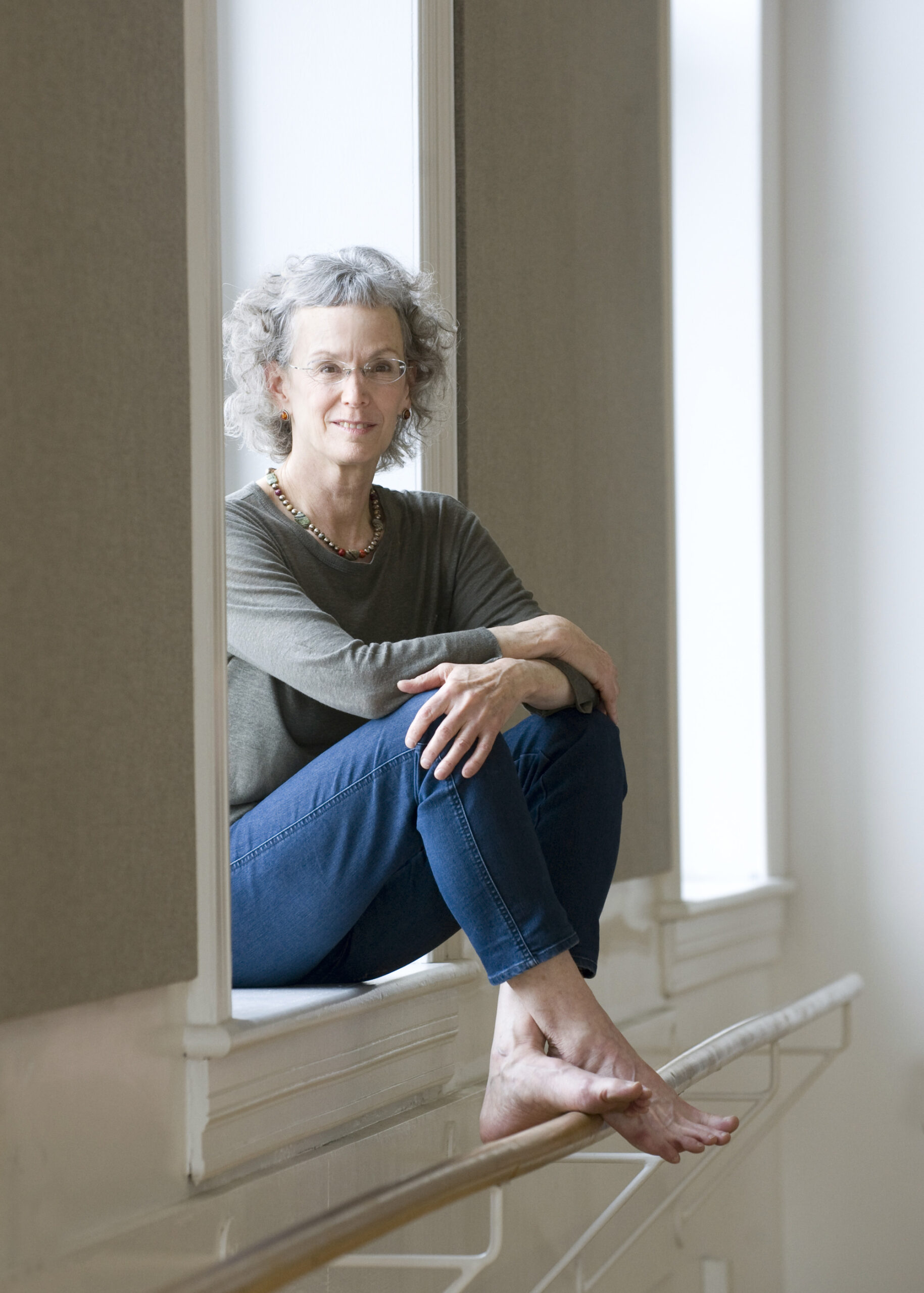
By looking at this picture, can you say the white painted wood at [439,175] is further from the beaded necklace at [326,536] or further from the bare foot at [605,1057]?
the bare foot at [605,1057]

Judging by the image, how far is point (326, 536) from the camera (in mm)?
1637

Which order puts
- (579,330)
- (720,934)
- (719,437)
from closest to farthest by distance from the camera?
(579,330)
(720,934)
(719,437)

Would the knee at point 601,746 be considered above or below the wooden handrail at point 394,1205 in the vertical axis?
above

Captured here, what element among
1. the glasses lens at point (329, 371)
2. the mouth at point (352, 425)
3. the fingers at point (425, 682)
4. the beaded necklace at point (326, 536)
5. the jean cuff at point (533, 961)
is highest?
the glasses lens at point (329, 371)

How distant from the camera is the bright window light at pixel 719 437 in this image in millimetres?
3100

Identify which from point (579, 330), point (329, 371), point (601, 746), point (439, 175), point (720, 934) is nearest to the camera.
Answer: point (601, 746)

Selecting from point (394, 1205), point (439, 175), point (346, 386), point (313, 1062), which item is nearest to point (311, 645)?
point (346, 386)

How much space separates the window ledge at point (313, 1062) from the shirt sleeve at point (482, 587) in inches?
18.0

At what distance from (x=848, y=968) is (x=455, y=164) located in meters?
2.03

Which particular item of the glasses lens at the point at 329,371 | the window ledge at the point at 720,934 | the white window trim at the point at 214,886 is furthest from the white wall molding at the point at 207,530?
the window ledge at the point at 720,934

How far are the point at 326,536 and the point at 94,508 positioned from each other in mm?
484

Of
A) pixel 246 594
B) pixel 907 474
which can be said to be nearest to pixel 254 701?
pixel 246 594

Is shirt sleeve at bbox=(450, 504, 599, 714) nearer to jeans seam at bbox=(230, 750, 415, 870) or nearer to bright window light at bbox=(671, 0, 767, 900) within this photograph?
jeans seam at bbox=(230, 750, 415, 870)

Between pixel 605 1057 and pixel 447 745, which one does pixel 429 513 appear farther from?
pixel 605 1057
